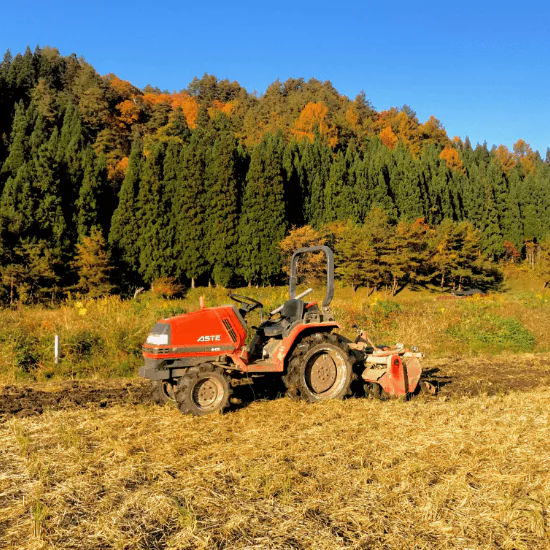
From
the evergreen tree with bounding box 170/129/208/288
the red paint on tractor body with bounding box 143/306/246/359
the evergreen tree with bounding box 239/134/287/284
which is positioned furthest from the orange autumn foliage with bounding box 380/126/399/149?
the red paint on tractor body with bounding box 143/306/246/359

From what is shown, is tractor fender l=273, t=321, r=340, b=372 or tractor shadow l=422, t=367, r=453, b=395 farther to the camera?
tractor shadow l=422, t=367, r=453, b=395

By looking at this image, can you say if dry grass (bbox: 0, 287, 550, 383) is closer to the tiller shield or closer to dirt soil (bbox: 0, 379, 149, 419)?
dirt soil (bbox: 0, 379, 149, 419)

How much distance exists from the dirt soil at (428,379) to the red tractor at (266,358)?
0.85 m

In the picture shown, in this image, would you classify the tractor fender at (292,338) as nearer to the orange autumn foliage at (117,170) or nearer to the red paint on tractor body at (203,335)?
the red paint on tractor body at (203,335)

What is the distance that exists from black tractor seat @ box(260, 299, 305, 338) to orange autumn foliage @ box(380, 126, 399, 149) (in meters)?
64.0

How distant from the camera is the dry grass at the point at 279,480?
331cm

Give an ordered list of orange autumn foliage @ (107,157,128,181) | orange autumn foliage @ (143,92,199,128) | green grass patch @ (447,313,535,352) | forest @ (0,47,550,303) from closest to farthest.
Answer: green grass patch @ (447,313,535,352) < forest @ (0,47,550,303) < orange autumn foliage @ (107,157,128,181) < orange autumn foliage @ (143,92,199,128)

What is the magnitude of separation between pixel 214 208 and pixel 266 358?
105ft

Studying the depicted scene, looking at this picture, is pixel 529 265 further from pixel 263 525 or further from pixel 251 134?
pixel 263 525

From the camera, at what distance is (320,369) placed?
7098 millimetres

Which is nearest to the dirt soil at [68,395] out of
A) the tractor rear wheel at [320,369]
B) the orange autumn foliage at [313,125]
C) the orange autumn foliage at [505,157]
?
the tractor rear wheel at [320,369]

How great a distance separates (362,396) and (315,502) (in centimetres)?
388

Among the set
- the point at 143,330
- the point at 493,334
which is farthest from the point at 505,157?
the point at 143,330

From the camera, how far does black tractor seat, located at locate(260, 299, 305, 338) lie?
723cm
